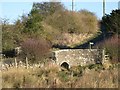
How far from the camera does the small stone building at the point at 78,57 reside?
28.5m

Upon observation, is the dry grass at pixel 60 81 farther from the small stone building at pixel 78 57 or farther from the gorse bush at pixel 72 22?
the gorse bush at pixel 72 22

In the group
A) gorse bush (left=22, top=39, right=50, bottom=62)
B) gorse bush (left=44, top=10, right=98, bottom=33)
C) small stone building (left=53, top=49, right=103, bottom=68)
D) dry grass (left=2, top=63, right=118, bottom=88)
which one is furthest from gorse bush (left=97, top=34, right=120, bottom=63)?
gorse bush (left=44, top=10, right=98, bottom=33)

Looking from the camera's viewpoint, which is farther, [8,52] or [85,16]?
[85,16]

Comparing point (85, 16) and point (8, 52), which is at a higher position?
point (85, 16)

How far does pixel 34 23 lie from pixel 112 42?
10.5 meters

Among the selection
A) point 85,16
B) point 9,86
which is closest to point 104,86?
point 9,86

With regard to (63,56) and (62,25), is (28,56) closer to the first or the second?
(63,56)

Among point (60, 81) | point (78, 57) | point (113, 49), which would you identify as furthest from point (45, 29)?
point (60, 81)

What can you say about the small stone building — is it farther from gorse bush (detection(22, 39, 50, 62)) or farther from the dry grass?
the dry grass

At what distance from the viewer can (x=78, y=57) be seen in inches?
1147

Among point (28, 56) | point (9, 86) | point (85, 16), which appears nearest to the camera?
point (9, 86)

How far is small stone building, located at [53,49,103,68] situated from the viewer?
28453 millimetres

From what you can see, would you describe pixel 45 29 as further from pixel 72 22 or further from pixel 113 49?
pixel 113 49

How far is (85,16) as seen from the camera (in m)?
51.2
